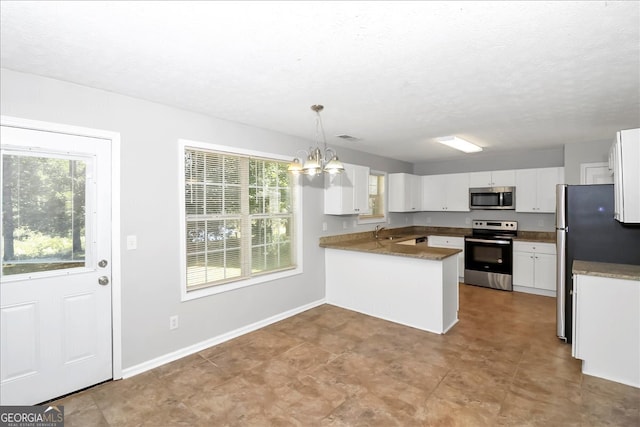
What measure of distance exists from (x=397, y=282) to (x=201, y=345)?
2386 mm

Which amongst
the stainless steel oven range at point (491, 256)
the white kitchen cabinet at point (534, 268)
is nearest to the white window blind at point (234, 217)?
the stainless steel oven range at point (491, 256)

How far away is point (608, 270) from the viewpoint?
2.71 meters

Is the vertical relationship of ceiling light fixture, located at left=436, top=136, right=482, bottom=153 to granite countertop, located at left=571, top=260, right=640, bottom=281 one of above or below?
above

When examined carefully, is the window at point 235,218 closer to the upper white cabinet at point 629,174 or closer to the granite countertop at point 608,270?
the granite countertop at point 608,270

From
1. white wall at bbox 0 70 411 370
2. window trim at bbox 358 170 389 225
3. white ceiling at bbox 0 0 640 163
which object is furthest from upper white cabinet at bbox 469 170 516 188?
white wall at bbox 0 70 411 370

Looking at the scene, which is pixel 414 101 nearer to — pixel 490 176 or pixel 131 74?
pixel 131 74

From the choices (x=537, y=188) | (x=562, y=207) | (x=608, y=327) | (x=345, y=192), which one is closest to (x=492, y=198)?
(x=537, y=188)

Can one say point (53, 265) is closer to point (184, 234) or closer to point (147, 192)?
point (147, 192)

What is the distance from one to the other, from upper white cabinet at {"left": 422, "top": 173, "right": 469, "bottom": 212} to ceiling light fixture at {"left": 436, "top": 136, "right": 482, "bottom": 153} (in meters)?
1.13

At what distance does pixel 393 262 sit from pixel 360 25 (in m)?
2.96

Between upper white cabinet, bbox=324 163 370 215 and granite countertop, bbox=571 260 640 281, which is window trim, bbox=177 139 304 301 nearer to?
upper white cabinet, bbox=324 163 370 215

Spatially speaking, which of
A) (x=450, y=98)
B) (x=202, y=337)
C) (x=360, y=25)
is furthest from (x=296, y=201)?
(x=360, y=25)

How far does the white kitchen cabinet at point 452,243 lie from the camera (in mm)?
5826

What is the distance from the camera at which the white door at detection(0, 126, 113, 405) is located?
2.22 metres
